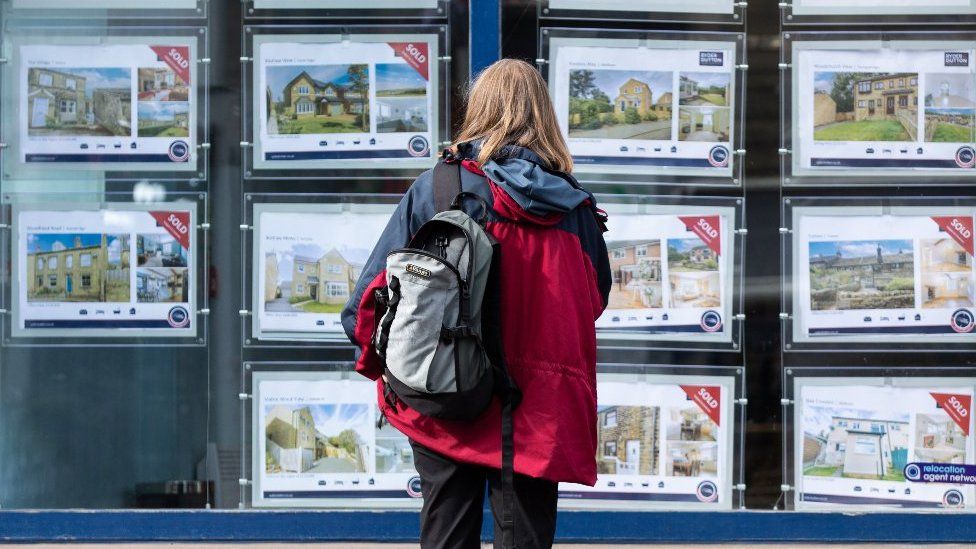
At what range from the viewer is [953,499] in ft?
15.5

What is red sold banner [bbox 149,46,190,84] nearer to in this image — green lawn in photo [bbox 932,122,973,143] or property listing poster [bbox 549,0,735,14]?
property listing poster [bbox 549,0,735,14]

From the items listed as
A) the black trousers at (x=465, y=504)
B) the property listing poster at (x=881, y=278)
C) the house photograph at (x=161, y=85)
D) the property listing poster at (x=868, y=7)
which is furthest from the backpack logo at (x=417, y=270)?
the property listing poster at (x=868, y=7)

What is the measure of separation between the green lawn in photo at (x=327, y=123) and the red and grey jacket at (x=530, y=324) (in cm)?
171

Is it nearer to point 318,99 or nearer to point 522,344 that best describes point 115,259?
point 318,99

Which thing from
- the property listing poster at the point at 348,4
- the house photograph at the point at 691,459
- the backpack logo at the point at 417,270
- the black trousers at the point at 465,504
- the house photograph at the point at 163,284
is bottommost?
the house photograph at the point at 691,459

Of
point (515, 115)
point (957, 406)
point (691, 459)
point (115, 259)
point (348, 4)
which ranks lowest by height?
point (691, 459)

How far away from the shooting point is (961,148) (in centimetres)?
473

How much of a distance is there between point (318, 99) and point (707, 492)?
2.27 meters

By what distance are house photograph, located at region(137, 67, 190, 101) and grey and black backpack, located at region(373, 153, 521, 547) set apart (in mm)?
2190

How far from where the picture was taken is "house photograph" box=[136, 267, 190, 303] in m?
4.69

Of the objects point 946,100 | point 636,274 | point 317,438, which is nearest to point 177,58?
point 317,438

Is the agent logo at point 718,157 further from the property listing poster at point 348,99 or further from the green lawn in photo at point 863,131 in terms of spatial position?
the property listing poster at point 348,99

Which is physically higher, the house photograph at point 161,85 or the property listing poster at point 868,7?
the property listing poster at point 868,7

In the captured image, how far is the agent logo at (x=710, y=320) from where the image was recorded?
15.4 ft
